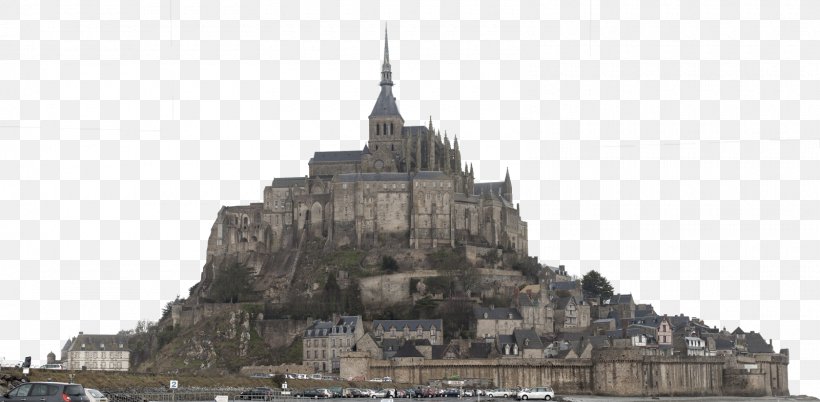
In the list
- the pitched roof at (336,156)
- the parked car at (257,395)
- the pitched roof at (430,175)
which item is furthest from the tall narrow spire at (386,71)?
the parked car at (257,395)

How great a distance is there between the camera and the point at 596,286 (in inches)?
5281

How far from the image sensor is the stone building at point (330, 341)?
108938 mm

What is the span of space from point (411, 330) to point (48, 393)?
74396 millimetres

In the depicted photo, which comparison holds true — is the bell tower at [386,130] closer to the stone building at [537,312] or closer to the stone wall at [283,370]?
the stone building at [537,312]

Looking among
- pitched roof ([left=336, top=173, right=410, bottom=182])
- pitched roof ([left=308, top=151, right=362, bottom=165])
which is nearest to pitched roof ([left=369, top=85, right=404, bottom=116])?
pitched roof ([left=308, top=151, right=362, bottom=165])

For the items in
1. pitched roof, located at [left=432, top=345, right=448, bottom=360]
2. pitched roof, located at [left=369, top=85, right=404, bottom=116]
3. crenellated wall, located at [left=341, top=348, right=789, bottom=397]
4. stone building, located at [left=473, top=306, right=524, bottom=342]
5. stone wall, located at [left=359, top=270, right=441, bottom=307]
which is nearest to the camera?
crenellated wall, located at [left=341, top=348, right=789, bottom=397]

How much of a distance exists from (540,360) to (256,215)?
43.3 metres

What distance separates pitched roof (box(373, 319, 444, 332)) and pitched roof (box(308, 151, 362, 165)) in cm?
2881

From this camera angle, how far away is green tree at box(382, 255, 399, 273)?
407 ft

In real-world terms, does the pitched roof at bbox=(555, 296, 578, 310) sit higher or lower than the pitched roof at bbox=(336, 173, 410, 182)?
lower

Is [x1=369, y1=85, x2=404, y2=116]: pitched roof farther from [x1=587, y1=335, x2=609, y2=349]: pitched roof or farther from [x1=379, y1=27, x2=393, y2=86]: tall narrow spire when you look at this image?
[x1=587, y1=335, x2=609, y2=349]: pitched roof

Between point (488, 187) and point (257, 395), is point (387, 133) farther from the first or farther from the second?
point (257, 395)

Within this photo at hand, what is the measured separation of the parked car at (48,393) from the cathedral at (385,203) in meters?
88.4

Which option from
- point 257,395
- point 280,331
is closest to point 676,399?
point 280,331
